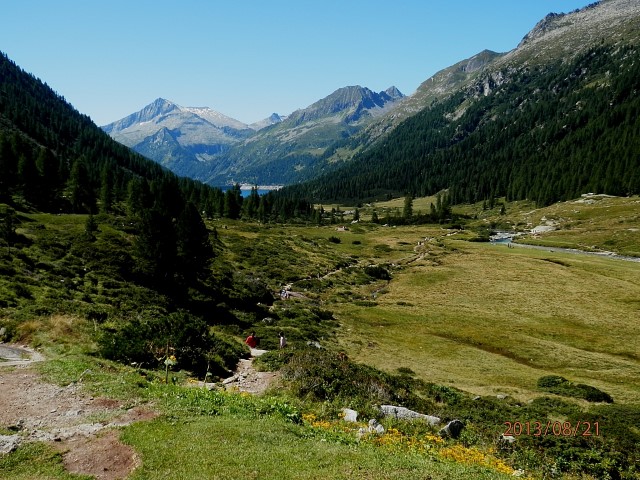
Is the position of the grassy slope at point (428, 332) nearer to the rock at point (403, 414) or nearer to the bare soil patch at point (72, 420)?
the bare soil patch at point (72, 420)

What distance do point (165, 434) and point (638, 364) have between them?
45165 mm

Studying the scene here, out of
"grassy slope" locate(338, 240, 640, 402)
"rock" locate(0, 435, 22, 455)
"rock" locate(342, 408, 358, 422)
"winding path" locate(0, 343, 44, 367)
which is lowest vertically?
"grassy slope" locate(338, 240, 640, 402)

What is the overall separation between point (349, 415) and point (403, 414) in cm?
334

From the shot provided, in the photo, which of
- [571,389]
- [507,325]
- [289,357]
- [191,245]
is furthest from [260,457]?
[507,325]

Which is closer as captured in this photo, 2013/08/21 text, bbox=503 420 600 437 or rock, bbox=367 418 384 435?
rock, bbox=367 418 384 435

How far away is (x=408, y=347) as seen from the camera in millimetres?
42250

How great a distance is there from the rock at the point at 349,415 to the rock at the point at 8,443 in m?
11.6

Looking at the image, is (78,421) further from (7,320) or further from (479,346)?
(479,346)

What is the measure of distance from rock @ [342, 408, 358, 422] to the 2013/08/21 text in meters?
8.53

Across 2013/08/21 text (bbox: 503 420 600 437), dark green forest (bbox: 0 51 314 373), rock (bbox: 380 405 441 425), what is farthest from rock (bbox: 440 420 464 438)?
dark green forest (bbox: 0 51 314 373)

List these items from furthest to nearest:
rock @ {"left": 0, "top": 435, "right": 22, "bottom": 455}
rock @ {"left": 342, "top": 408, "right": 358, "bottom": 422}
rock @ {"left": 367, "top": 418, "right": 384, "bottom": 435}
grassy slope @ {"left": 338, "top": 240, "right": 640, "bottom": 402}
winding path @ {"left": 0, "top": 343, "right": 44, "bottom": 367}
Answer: grassy slope @ {"left": 338, "top": 240, "right": 640, "bottom": 402} → winding path @ {"left": 0, "top": 343, "right": 44, "bottom": 367} → rock @ {"left": 342, "top": 408, "right": 358, "bottom": 422} → rock @ {"left": 367, "top": 418, "right": 384, "bottom": 435} → rock @ {"left": 0, "top": 435, "right": 22, "bottom": 455}

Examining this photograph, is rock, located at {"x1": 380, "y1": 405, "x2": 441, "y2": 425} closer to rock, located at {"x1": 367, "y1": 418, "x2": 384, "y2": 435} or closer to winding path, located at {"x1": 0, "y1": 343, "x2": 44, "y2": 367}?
rock, located at {"x1": 367, "y1": 418, "x2": 384, "y2": 435}

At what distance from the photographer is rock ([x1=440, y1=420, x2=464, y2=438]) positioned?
18.0 metres

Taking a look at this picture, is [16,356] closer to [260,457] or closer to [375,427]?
[260,457]
